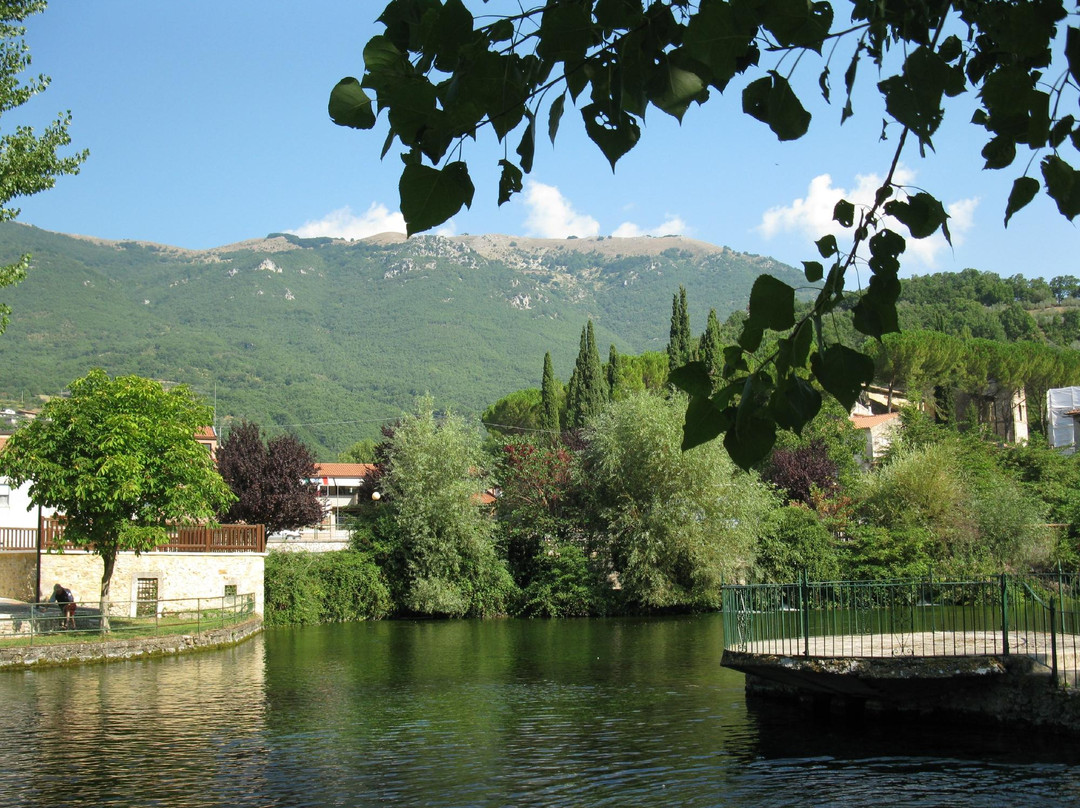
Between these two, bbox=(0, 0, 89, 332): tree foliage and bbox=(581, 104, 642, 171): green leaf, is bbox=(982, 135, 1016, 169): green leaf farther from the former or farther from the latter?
bbox=(0, 0, 89, 332): tree foliage

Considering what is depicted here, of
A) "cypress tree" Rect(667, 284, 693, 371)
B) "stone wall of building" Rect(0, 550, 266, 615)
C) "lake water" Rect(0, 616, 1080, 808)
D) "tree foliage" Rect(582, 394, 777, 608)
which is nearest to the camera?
"lake water" Rect(0, 616, 1080, 808)

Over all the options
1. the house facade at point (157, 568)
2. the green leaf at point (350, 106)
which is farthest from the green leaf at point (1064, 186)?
the house facade at point (157, 568)

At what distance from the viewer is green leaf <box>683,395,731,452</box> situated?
1926 mm

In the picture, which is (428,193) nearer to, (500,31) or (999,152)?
(500,31)

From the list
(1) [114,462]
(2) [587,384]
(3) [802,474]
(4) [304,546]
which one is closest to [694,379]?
(1) [114,462]

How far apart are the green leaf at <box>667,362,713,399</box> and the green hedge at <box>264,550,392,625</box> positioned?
35047mm

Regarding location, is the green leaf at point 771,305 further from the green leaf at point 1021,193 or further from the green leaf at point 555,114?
the green leaf at point 1021,193

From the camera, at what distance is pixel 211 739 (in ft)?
44.7

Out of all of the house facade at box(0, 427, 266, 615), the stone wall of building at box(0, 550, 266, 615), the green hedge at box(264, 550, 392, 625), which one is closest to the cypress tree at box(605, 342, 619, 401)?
the green hedge at box(264, 550, 392, 625)

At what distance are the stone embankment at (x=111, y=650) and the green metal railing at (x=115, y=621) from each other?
1.13 ft

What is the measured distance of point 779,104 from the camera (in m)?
→ 1.92

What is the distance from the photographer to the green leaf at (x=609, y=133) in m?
2.01

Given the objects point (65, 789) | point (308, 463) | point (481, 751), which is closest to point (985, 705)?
point (481, 751)

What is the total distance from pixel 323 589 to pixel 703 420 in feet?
118
